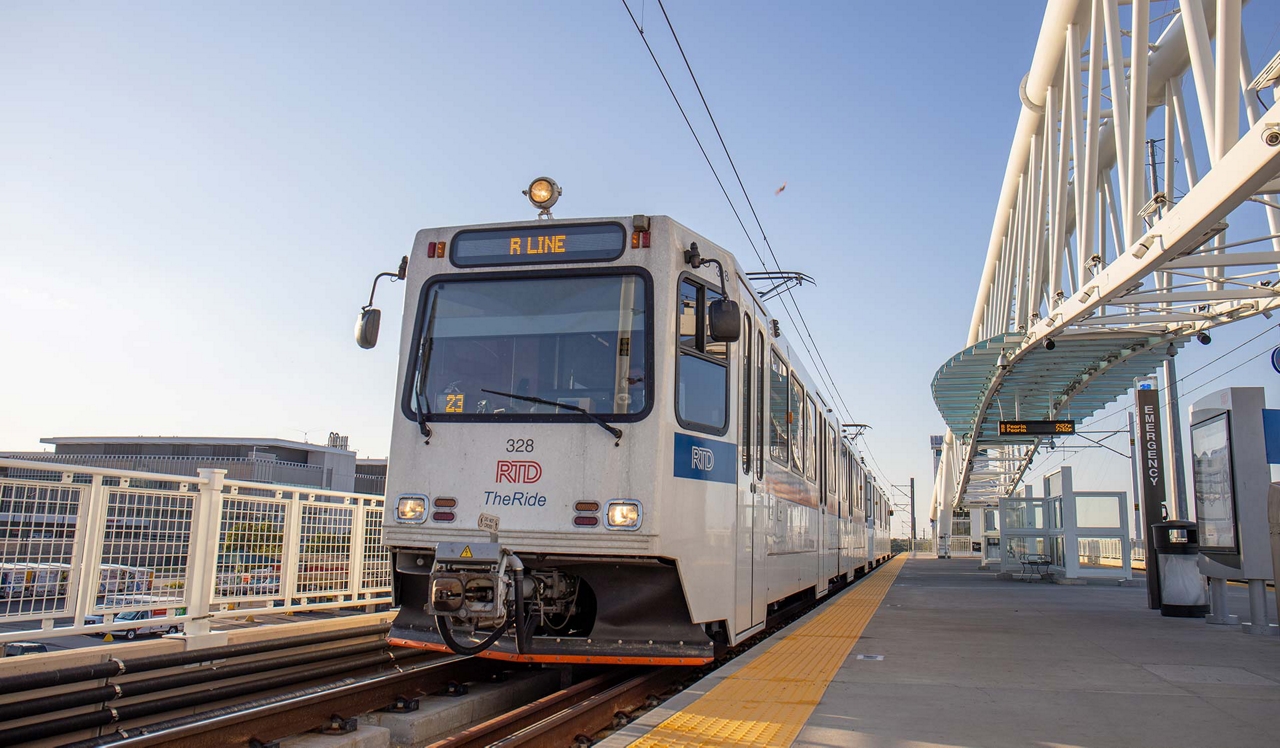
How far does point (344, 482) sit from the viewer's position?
71.1 metres

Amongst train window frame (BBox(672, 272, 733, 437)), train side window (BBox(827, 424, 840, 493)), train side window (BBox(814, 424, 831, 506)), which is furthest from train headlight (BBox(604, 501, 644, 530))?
train side window (BBox(827, 424, 840, 493))

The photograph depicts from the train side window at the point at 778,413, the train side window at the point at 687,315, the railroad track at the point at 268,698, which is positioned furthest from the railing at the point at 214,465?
the train side window at the point at 687,315

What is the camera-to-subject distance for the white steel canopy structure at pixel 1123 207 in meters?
8.51

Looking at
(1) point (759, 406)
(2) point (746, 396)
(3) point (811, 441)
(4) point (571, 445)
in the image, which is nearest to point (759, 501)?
(1) point (759, 406)

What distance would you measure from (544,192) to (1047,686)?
514 cm

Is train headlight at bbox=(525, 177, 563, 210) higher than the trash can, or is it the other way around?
train headlight at bbox=(525, 177, 563, 210)

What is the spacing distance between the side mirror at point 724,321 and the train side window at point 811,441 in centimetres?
487

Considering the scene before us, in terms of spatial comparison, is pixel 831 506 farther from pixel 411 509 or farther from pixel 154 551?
pixel 154 551

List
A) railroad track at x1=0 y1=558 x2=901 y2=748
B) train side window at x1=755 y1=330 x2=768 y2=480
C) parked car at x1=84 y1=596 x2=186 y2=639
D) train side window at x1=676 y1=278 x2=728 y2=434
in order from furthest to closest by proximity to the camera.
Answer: train side window at x1=755 y1=330 x2=768 y2=480 < parked car at x1=84 y1=596 x2=186 y2=639 < train side window at x1=676 y1=278 x2=728 y2=434 < railroad track at x1=0 y1=558 x2=901 y2=748

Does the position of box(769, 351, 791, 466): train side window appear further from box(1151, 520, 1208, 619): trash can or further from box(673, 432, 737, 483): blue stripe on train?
box(1151, 520, 1208, 619): trash can

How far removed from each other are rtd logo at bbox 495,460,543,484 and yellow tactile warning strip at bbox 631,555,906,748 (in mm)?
1774

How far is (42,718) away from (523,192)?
480 cm

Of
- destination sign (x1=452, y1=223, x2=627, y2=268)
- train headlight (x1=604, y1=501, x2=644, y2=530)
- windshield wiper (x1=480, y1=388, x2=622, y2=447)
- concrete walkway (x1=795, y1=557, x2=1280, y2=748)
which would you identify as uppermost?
destination sign (x1=452, y1=223, x2=627, y2=268)

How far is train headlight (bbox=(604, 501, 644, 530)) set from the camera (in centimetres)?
583
